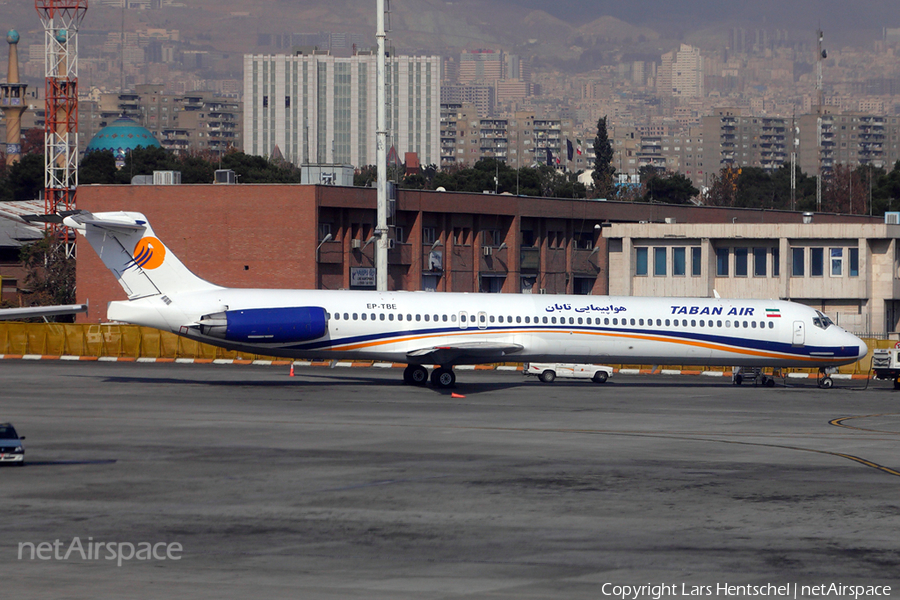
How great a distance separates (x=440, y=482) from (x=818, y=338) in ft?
85.3

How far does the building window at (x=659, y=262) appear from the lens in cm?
6631

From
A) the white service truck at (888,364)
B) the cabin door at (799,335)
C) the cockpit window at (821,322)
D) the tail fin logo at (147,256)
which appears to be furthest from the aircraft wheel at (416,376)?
the white service truck at (888,364)

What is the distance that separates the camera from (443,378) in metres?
39.7

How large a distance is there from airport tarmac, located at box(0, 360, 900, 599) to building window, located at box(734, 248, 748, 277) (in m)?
29.5

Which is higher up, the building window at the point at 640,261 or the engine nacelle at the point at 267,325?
the building window at the point at 640,261

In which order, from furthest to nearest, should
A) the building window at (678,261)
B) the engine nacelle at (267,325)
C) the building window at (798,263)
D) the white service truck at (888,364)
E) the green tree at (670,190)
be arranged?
the green tree at (670,190) < the building window at (678,261) < the building window at (798,263) < the white service truck at (888,364) < the engine nacelle at (267,325)

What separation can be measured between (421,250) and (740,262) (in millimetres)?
19135

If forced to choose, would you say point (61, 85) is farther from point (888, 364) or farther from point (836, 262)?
point (888, 364)

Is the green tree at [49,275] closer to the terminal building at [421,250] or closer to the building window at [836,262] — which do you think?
the terminal building at [421,250]

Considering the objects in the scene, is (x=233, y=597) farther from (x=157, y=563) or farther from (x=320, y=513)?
(x=320, y=513)

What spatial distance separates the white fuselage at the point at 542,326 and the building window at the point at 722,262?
2201 cm

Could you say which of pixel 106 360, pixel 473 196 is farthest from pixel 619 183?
pixel 106 360

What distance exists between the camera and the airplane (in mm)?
38000

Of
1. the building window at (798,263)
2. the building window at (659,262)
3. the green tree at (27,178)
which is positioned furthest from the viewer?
the green tree at (27,178)
